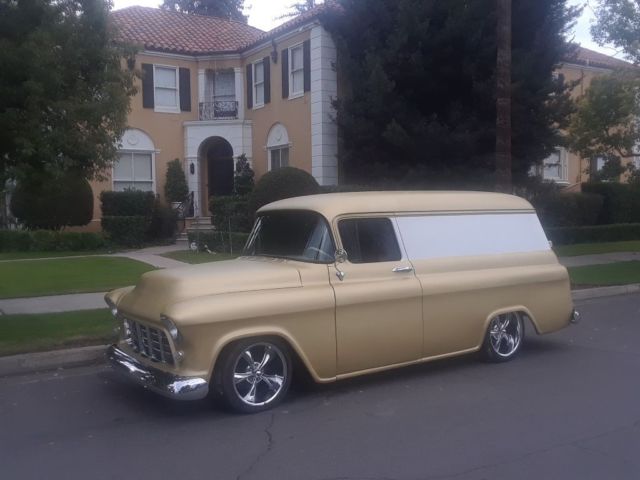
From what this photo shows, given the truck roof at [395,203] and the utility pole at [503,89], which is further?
the utility pole at [503,89]

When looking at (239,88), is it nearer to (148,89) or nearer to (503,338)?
(148,89)

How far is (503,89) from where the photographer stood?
1300cm

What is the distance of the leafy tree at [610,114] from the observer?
675 inches

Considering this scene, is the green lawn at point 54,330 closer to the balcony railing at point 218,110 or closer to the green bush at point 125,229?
the green bush at point 125,229

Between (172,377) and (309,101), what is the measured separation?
1623 cm

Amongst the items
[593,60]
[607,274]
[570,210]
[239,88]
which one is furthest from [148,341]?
[593,60]

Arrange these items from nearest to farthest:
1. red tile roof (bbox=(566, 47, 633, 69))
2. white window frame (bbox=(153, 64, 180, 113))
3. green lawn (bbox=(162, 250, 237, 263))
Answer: green lawn (bbox=(162, 250, 237, 263)) → white window frame (bbox=(153, 64, 180, 113)) → red tile roof (bbox=(566, 47, 633, 69))

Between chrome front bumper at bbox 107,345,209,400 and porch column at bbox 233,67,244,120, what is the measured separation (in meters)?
19.8

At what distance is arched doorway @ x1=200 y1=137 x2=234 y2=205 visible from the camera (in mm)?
26109

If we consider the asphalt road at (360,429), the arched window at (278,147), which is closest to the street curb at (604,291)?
the asphalt road at (360,429)

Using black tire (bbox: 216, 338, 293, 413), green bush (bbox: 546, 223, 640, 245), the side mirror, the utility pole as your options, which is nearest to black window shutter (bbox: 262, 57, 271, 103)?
green bush (bbox: 546, 223, 640, 245)

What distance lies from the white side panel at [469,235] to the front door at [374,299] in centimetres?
25

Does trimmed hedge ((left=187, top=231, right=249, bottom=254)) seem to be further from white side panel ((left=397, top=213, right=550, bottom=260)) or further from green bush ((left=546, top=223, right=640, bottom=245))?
white side panel ((left=397, top=213, right=550, bottom=260))

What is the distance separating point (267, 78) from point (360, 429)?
19350mm
